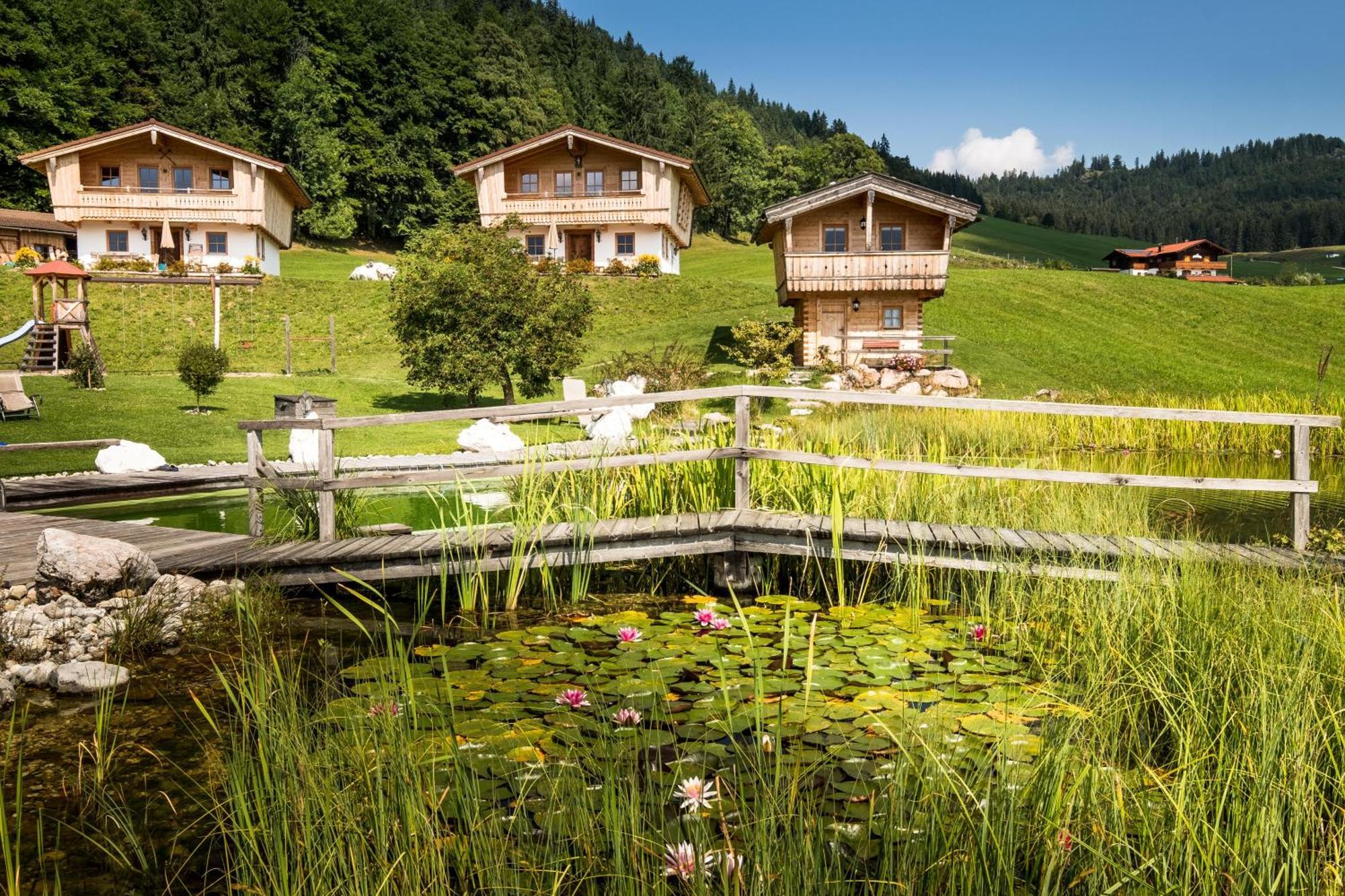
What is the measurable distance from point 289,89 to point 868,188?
149 ft

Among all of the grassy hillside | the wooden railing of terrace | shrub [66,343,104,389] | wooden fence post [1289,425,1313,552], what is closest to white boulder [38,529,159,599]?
the wooden railing of terrace

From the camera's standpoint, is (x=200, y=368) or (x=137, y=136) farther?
(x=137, y=136)

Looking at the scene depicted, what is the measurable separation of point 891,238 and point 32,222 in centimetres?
3837

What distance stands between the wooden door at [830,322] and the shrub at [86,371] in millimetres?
19877

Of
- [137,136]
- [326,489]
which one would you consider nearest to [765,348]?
[326,489]

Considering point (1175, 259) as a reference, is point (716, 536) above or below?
below

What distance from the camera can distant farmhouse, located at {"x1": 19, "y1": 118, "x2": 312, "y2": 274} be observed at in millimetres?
40125

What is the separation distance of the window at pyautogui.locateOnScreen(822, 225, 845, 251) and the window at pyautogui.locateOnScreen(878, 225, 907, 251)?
1212 mm

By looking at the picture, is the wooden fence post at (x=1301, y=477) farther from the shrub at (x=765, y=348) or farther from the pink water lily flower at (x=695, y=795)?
the shrub at (x=765, y=348)

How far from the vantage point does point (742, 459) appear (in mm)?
7398

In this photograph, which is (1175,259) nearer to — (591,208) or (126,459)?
(591,208)

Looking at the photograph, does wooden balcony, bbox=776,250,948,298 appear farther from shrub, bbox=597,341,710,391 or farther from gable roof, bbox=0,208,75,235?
gable roof, bbox=0,208,75,235

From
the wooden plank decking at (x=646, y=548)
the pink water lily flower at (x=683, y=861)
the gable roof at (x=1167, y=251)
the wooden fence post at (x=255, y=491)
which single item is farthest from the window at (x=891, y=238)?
the gable roof at (x=1167, y=251)

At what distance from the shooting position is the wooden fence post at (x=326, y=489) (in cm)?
712
